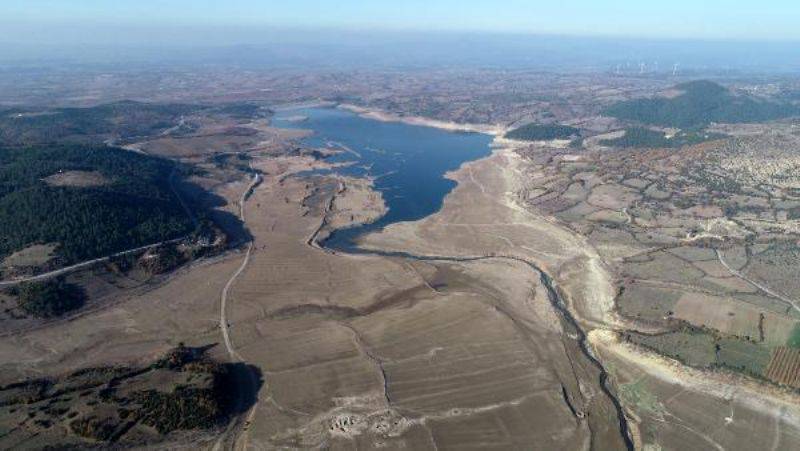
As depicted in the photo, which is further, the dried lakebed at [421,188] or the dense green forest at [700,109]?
the dense green forest at [700,109]

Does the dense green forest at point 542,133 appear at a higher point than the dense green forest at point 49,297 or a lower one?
higher

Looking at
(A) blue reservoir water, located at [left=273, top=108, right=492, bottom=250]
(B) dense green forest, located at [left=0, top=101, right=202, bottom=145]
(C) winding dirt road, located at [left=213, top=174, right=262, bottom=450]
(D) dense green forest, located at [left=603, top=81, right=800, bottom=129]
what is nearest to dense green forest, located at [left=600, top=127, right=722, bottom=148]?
(D) dense green forest, located at [left=603, top=81, right=800, bottom=129]

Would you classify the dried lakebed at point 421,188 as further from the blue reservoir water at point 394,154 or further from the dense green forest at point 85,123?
the dense green forest at point 85,123

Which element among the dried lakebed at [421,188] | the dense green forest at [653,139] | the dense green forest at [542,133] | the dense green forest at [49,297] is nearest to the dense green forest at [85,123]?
the dried lakebed at [421,188]

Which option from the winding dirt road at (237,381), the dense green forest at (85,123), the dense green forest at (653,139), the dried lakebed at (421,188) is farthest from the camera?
the dense green forest at (85,123)

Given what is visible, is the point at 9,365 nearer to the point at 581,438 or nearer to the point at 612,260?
the point at 581,438

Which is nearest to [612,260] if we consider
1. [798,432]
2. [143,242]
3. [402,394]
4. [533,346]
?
[533,346]

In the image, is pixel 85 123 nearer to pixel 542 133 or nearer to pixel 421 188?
pixel 421 188

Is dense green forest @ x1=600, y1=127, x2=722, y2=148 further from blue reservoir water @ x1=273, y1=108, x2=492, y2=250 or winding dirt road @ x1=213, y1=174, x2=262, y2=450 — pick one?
winding dirt road @ x1=213, y1=174, x2=262, y2=450
